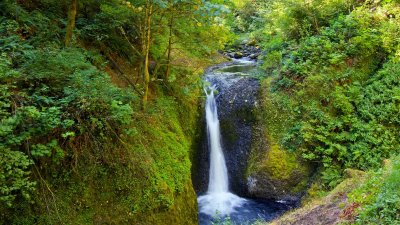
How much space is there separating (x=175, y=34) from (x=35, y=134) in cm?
473

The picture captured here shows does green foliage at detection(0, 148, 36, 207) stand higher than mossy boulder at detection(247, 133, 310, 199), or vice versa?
green foliage at detection(0, 148, 36, 207)

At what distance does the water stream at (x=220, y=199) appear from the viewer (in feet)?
25.9

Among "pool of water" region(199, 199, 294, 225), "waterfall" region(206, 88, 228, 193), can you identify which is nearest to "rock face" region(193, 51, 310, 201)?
"waterfall" region(206, 88, 228, 193)

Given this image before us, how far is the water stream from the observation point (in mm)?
7902

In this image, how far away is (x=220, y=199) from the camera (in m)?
8.81

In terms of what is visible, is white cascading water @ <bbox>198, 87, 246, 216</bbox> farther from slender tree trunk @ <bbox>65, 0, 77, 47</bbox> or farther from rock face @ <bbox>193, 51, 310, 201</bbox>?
slender tree trunk @ <bbox>65, 0, 77, 47</bbox>

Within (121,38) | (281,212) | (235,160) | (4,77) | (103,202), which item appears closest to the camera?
(4,77)

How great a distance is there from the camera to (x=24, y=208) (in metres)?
4.33

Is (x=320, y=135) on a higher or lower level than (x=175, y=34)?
lower

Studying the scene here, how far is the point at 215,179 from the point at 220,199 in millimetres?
743

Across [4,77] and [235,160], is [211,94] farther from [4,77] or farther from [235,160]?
[4,77]

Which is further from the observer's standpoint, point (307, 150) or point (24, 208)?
point (307, 150)

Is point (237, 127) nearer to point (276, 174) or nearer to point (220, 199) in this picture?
point (276, 174)

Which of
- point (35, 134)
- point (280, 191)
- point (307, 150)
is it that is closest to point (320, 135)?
point (307, 150)
